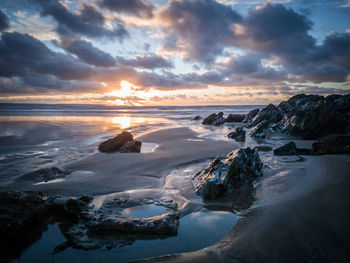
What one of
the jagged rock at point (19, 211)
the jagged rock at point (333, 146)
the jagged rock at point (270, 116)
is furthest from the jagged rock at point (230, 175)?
the jagged rock at point (270, 116)

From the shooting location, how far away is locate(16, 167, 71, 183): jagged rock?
4380mm

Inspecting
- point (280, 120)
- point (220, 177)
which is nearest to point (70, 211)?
point (220, 177)

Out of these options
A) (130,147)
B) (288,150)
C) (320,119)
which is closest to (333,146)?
(288,150)

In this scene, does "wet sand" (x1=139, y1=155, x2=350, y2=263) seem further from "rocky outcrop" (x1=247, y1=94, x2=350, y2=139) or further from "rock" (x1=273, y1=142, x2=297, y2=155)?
"rocky outcrop" (x1=247, y1=94, x2=350, y2=139)

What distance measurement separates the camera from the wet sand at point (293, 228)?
1848 millimetres

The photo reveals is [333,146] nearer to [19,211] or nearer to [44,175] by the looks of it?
[19,211]

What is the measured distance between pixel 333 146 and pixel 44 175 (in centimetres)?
744

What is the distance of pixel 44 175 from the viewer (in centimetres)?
452

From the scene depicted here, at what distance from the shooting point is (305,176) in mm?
3658

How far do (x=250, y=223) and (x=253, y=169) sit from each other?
1749 mm

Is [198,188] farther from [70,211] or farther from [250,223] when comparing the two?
[70,211]

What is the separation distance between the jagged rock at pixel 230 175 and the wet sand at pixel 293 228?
0.45 meters

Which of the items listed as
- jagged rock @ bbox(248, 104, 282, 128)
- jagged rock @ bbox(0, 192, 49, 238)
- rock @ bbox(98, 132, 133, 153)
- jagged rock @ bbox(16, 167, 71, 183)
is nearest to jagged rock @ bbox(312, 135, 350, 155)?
jagged rock @ bbox(248, 104, 282, 128)

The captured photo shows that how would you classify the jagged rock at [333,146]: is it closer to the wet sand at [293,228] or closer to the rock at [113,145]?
the wet sand at [293,228]
